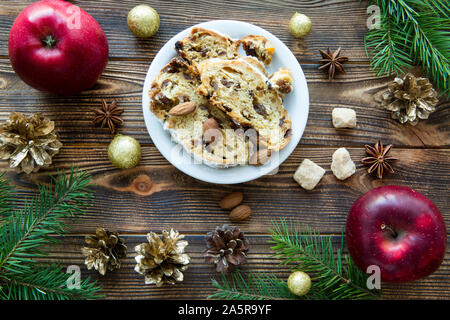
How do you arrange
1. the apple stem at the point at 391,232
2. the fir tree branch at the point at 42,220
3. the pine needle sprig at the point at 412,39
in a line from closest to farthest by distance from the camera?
the fir tree branch at the point at 42,220 < the apple stem at the point at 391,232 < the pine needle sprig at the point at 412,39

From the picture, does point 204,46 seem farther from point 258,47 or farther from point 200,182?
point 200,182

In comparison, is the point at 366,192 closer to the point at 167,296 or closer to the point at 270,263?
the point at 270,263

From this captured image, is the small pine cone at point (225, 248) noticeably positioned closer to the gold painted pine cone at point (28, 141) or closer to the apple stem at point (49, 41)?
the gold painted pine cone at point (28, 141)

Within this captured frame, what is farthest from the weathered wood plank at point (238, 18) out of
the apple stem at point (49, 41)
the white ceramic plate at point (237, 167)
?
the apple stem at point (49, 41)

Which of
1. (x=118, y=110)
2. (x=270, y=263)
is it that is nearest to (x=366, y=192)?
(x=270, y=263)

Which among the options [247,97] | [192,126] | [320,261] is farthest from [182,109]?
[320,261]

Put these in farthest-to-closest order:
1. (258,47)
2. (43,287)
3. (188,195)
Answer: (188,195)
(258,47)
(43,287)
